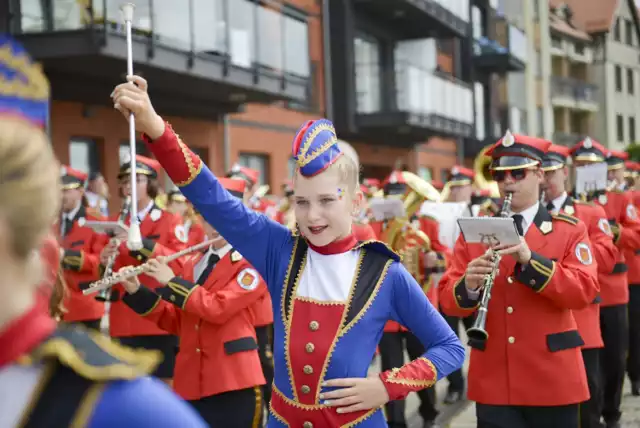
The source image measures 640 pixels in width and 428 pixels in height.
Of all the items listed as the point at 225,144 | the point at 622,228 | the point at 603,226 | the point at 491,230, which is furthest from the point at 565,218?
the point at 225,144

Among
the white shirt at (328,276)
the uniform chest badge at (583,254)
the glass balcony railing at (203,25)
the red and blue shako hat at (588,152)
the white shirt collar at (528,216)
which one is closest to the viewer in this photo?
the white shirt at (328,276)

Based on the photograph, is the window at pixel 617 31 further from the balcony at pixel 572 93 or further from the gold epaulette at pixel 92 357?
the gold epaulette at pixel 92 357

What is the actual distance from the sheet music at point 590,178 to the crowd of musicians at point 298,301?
97 millimetres

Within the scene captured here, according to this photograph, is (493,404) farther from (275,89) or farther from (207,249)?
(275,89)

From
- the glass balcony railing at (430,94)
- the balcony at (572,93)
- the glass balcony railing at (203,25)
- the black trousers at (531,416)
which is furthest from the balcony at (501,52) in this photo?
the black trousers at (531,416)

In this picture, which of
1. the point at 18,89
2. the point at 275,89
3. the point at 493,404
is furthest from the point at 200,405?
the point at 275,89

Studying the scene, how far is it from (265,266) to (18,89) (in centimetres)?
223

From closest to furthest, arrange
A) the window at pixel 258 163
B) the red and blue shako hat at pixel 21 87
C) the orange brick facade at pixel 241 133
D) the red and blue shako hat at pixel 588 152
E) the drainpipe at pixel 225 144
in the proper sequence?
the red and blue shako hat at pixel 21 87 < the red and blue shako hat at pixel 588 152 < the orange brick facade at pixel 241 133 < the drainpipe at pixel 225 144 < the window at pixel 258 163

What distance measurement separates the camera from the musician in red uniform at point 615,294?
7930 millimetres

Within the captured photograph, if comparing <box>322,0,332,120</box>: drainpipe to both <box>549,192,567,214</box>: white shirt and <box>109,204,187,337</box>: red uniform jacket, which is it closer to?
<box>109,204,187,337</box>: red uniform jacket

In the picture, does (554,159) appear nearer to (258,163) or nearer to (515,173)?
(515,173)

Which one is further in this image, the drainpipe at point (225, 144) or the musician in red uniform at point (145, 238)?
the drainpipe at point (225, 144)

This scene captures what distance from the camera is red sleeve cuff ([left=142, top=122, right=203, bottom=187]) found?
315 cm

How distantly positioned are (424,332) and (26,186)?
2.36 m
